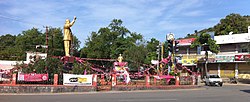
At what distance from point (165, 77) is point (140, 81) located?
8.34 feet

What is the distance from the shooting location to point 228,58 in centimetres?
5147

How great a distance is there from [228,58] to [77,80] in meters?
33.7

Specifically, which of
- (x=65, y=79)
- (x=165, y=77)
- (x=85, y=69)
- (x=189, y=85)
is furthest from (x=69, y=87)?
(x=189, y=85)

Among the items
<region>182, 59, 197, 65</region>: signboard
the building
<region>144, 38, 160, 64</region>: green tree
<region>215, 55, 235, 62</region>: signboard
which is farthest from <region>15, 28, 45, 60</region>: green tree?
<region>215, 55, 235, 62</region>: signboard

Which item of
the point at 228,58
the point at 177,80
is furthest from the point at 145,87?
the point at 228,58

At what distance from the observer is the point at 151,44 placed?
71.9 meters

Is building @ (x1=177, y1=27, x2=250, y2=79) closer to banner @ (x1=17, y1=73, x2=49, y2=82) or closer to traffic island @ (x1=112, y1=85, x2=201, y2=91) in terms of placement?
traffic island @ (x1=112, y1=85, x2=201, y2=91)

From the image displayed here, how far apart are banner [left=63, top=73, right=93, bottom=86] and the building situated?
30.5 metres

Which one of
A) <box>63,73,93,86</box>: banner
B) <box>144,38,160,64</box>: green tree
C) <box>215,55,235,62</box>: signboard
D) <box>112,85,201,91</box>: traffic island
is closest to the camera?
<box>63,73,93,86</box>: banner

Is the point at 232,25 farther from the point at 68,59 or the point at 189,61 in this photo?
the point at 68,59

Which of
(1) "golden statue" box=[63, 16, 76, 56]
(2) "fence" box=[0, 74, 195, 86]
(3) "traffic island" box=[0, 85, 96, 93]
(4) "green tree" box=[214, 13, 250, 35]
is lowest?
(3) "traffic island" box=[0, 85, 96, 93]

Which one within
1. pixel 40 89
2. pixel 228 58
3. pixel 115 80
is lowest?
pixel 40 89

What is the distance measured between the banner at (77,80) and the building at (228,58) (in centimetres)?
3055

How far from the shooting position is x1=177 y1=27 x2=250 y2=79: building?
50.0 metres
